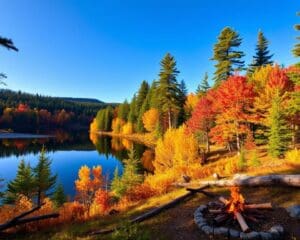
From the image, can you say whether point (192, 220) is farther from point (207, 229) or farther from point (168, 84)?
point (168, 84)

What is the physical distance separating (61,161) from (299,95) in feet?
134

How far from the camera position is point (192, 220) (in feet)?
26.4

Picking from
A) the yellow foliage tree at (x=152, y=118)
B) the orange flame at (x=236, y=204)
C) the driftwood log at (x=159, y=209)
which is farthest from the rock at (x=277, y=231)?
the yellow foliage tree at (x=152, y=118)

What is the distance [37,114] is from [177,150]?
354 ft

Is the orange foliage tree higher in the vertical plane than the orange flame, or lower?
lower

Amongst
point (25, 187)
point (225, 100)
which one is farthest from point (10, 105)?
point (225, 100)

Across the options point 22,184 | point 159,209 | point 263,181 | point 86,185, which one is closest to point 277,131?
point 263,181

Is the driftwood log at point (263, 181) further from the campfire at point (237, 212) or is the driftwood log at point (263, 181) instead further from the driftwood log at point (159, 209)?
the campfire at point (237, 212)

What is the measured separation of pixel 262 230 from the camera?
22.0 ft

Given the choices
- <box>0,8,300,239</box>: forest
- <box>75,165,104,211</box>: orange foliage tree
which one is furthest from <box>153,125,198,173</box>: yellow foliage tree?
<box>75,165,104,211</box>: orange foliage tree

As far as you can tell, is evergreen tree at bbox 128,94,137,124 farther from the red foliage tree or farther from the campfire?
the campfire

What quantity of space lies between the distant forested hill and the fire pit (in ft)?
331

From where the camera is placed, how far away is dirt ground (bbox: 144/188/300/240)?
22.9 ft

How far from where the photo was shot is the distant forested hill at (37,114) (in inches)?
4144
